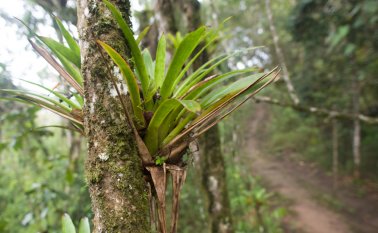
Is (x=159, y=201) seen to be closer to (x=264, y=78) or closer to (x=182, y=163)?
(x=182, y=163)

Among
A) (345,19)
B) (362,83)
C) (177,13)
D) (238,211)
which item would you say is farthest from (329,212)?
(177,13)

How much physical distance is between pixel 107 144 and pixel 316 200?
844 centimetres

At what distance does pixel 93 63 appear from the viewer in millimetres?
1003

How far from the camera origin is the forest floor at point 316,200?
22.0 ft

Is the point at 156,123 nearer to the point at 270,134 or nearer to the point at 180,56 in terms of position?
the point at 180,56

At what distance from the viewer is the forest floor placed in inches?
265

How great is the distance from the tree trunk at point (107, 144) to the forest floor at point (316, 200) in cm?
672

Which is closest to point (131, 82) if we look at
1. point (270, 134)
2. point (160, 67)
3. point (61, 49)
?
point (160, 67)

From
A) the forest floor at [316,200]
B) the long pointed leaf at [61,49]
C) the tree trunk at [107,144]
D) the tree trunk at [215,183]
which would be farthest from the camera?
the forest floor at [316,200]

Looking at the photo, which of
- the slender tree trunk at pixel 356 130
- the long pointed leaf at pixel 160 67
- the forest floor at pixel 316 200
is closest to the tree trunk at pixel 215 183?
the long pointed leaf at pixel 160 67

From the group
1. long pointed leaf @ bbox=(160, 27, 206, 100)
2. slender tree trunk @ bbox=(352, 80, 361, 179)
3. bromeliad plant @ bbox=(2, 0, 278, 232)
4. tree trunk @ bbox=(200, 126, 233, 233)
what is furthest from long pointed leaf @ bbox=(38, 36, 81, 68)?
slender tree trunk @ bbox=(352, 80, 361, 179)

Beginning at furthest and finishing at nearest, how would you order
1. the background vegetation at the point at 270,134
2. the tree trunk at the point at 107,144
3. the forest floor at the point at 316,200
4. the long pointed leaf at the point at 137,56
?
the forest floor at the point at 316,200
the background vegetation at the point at 270,134
the long pointed leaf at the point at 137,56
the tree trunk at the point at 107,144

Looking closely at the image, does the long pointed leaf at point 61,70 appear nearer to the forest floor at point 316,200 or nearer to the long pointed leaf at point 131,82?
the long pointed leaf at point 131,82

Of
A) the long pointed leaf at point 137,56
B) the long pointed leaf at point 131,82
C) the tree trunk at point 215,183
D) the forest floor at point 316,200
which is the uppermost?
the long pointed leaf at point 137,56
